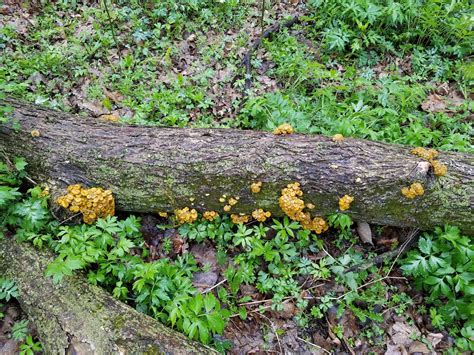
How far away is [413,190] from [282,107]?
1.85 meters

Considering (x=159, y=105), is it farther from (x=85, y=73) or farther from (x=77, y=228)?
(x=77, y=228)

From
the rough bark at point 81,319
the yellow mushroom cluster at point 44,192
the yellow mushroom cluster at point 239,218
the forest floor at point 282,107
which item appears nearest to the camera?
the rough bark at point 81,319

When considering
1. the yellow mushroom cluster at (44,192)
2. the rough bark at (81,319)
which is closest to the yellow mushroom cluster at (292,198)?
the rough bark at (81,319)

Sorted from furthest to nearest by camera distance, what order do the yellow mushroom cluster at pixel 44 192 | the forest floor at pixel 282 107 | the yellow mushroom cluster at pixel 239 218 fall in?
1. the yellow mushroom cluster at pixel 239 218
2. the yellow mushroom cluster at pixel 44 192
3. the forest floor at pixel 282 107

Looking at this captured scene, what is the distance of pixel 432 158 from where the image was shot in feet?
11.1

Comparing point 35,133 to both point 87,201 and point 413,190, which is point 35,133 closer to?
point 87,201

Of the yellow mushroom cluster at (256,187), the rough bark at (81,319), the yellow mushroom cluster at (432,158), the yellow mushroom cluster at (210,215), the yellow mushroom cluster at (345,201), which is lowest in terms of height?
the rough bark at (81,319)

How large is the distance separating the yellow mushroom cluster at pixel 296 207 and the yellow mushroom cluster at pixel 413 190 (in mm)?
777

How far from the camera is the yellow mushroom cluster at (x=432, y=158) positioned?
3.29m

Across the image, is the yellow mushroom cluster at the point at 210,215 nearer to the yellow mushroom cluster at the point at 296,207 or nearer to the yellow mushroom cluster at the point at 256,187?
the yellow mushroom cluster at the point at 256,187

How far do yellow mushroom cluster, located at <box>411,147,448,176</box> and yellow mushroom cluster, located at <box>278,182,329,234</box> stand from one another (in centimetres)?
107

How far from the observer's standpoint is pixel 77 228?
3436 millimetres

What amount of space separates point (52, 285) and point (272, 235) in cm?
204

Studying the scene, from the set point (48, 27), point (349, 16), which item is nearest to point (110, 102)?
point (48, 27)
